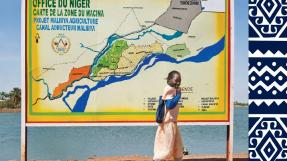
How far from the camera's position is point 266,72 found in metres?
2.51

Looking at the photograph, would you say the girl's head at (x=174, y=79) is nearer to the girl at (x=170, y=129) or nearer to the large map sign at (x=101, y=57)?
the girl at (x=170, y=129)

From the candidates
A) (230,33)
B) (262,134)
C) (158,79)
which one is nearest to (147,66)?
(158,79)

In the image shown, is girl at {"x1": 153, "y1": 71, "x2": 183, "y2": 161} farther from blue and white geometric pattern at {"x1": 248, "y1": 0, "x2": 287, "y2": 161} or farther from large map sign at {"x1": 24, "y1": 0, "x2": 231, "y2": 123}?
blue and white geometric pattern at {"x1": 248, "y1": 0, "x2": 287, "y2": 161}

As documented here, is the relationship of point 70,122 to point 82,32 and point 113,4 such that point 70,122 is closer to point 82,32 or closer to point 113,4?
point 82,32

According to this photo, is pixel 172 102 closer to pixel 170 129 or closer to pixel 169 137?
pixel 170 129

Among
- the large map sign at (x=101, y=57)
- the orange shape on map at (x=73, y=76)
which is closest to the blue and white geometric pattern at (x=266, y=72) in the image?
the large map sign at (x=101, y=57)

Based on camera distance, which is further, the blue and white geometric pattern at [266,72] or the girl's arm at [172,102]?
the girl's arm at [172,102]

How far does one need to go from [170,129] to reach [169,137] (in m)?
0.13

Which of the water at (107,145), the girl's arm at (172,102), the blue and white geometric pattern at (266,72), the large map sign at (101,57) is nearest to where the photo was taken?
the blue and white geometric pattern at (266,72)

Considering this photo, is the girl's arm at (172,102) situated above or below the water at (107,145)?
above

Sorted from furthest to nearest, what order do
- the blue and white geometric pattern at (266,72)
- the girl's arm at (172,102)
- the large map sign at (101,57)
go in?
the large map sign at (101,57)
the girl's arm at (172,102)
the blue and white geometric pattern at (266,72)

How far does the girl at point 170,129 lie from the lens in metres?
8.42

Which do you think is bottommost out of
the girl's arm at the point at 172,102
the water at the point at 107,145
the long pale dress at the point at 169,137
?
the water at the point at 107,145

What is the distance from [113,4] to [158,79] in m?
1.50
